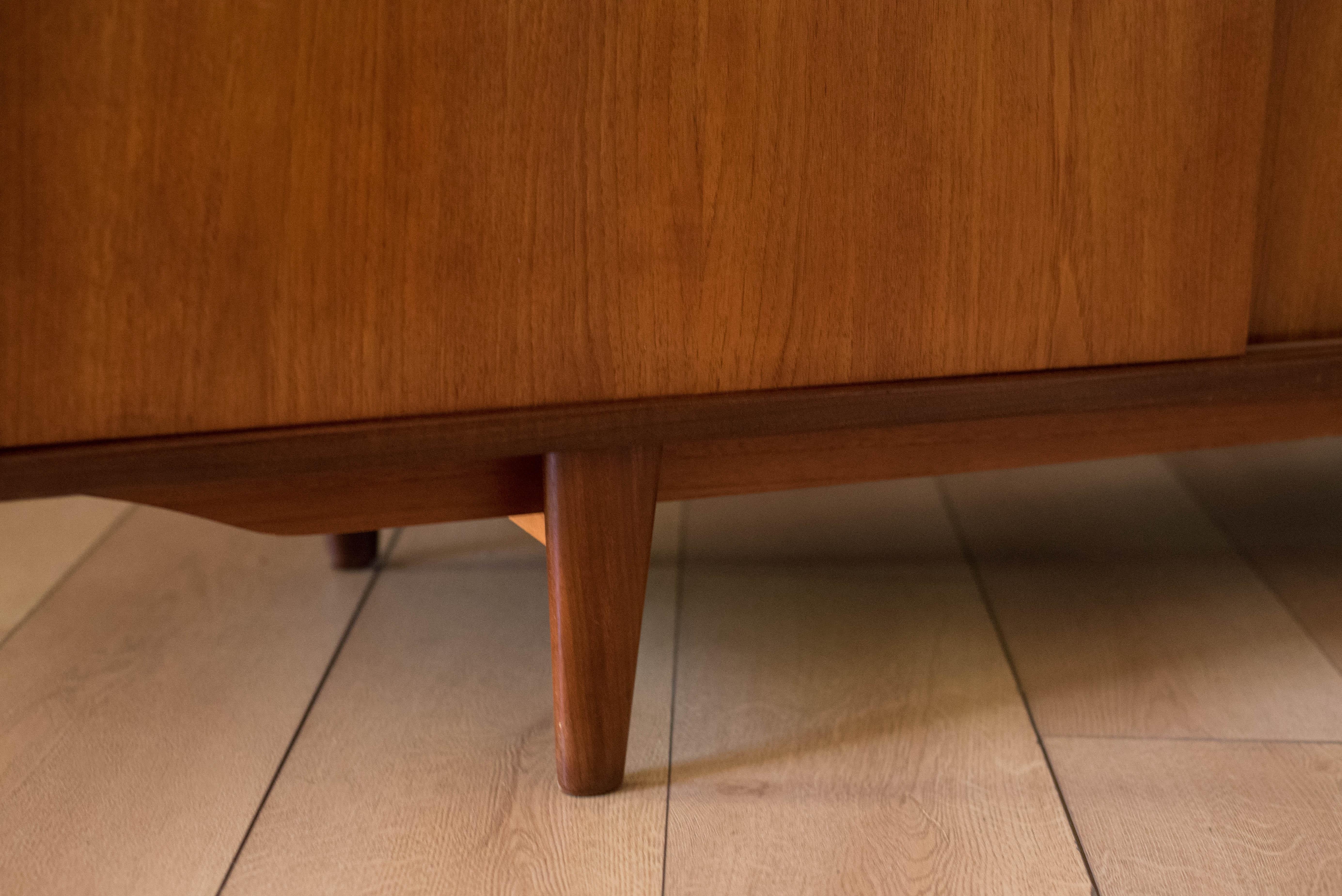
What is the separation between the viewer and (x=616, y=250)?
1.64 feet

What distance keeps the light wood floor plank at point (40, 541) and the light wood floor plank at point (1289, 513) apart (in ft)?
2.64

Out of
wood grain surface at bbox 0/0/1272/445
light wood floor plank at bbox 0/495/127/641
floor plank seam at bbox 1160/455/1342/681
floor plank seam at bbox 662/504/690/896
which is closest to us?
wood grain surface at bbox 0/0/1272/445

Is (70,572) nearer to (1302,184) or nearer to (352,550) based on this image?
(352,550)

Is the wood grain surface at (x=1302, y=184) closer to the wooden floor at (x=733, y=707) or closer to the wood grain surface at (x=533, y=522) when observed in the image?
the wooden floor at (x=733, y=707)

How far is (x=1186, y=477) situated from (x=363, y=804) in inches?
29.4

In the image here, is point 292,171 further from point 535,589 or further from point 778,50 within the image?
point 535,589

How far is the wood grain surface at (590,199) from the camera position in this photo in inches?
17.5

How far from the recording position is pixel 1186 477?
993 mm

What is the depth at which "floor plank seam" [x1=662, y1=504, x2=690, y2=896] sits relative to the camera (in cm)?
54

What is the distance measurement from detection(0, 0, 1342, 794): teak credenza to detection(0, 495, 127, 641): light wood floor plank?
1.22 feet

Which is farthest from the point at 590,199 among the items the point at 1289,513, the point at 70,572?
the point at 1289,513

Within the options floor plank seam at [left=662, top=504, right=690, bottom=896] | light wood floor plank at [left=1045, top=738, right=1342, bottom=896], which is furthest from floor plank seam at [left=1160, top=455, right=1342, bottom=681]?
floor plank seam at [left=662, top=504, right=690, bottom=896]

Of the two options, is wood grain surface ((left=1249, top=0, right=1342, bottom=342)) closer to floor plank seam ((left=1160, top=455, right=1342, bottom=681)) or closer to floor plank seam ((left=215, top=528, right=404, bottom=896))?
floor plank seam ((left=1160, top=455, right=1342, bottom=681))

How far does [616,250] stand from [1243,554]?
59 centimetres
